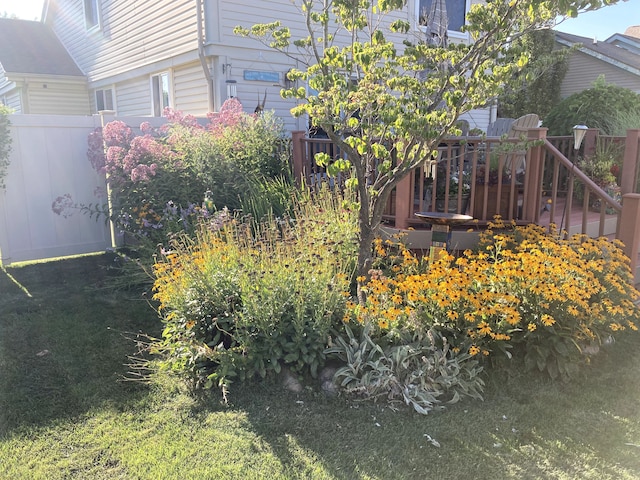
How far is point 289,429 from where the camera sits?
3.00 m

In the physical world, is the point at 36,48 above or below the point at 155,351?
above

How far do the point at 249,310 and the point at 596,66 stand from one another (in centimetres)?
1830

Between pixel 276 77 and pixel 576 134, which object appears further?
pixel 276 77

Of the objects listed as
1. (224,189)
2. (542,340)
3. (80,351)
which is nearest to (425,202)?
(224,189)

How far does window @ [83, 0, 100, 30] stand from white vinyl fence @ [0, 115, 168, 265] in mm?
9332

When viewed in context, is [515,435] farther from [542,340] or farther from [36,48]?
[36,48]

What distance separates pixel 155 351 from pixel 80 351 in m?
0.69

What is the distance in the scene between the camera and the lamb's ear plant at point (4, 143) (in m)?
5.91

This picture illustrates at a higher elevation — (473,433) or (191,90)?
(191,90)

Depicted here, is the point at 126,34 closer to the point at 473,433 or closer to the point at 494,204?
the point at 494,204

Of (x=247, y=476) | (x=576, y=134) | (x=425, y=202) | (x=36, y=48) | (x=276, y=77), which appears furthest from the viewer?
(x=36, y=48)

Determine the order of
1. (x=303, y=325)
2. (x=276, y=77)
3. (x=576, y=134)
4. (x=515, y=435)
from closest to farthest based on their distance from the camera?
(x=515, y=435) < (x=303, y=325) < (x=576, y=134) < (x=276, y=77)

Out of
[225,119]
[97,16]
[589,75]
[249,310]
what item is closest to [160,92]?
[97,16]

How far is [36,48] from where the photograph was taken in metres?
16.4
